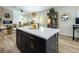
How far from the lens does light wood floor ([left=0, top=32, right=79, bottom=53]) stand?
2125mm

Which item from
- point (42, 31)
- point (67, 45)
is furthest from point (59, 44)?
point (42, 31)

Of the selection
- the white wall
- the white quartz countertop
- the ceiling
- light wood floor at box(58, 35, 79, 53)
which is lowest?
light wood floor at box(58, 35, 79, 53)

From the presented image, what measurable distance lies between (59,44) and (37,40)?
0.35 metres

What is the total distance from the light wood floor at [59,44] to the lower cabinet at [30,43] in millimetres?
82

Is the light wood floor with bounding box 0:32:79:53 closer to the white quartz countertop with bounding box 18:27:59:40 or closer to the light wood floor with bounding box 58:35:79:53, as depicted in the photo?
the light wood floor with bounding box 58:35:79:53

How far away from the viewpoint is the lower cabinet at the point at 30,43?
2041 millimetres

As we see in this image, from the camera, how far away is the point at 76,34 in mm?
2123

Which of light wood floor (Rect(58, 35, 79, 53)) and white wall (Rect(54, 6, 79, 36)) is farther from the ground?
white wall (Rect(54, 6, 79, 36))

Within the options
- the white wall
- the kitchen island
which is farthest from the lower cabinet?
the white wall

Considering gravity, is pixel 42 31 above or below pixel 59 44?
above

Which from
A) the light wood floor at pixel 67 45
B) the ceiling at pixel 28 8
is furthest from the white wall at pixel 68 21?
the ceiling at pixel 28 8

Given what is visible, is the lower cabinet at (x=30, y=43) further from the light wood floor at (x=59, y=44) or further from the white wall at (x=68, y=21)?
the white wall at (x=68, y=21)

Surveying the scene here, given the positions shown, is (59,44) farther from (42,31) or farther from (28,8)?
(28,8)

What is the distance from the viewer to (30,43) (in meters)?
2.17
